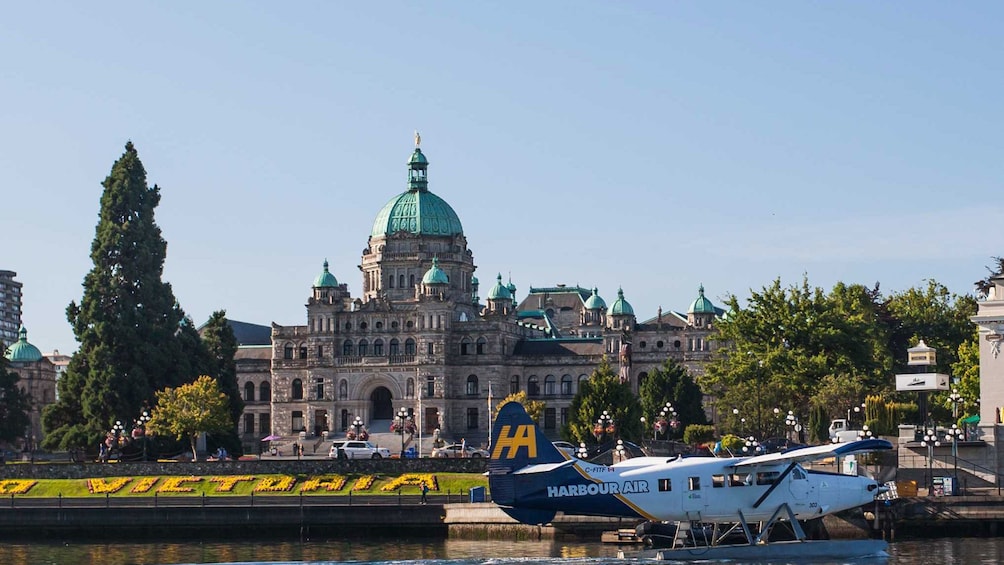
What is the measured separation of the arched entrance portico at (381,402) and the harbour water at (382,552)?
298ft

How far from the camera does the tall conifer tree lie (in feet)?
404

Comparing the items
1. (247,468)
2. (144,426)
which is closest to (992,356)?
(247,468)

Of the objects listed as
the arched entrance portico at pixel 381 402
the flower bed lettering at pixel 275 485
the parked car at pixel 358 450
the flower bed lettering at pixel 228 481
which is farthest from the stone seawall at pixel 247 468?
the arched entrance portico at pixel 381 402

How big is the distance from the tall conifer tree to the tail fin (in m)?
59.9

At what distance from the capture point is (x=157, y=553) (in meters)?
78.9

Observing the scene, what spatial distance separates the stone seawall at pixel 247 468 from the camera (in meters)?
103

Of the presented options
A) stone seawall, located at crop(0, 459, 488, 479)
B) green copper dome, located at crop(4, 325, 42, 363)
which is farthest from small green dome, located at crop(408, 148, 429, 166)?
stone seawall, located at crop(0, 459, 488, 479)

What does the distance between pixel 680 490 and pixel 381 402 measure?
110743 millimetres

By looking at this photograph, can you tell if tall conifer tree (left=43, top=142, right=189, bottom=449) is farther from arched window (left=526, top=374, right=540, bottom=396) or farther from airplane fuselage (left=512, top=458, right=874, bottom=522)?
airplane fuselage (left=512, top=458, right=874, bottom=522)

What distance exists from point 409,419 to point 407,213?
2936 centimetres

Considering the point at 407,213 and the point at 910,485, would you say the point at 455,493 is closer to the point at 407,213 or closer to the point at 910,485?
the point at 910,485

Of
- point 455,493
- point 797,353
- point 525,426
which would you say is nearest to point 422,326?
point 797,353

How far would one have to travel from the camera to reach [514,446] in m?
67.9

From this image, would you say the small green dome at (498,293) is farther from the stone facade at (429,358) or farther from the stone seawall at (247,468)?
the stone seawall at (247,468)
